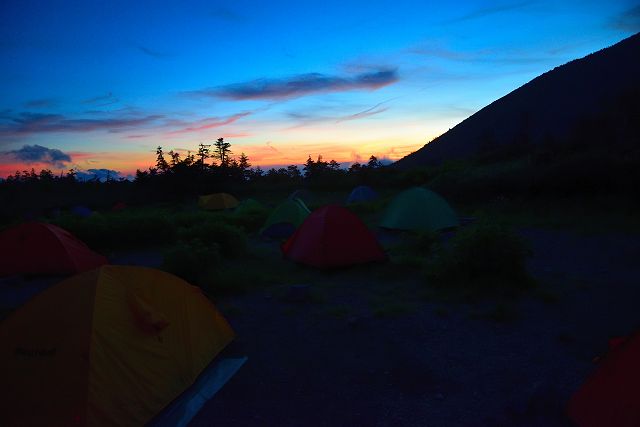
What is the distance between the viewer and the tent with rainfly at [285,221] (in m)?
13.7

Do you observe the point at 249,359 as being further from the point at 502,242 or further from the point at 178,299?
the point at 502,242

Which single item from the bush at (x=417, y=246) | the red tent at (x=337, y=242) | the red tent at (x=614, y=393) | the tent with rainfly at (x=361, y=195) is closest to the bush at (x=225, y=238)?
the red tent at (x=337, y=242)

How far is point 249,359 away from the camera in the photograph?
16.1 feet

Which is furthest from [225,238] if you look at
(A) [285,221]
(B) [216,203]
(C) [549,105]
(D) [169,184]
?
(C) [549,105]

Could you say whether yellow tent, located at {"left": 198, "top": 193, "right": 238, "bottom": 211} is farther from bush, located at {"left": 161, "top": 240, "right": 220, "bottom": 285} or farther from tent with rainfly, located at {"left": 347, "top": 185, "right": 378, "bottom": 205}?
bush, located at {"left": 161, "top": 240, "right": 220, "bottom": 285}

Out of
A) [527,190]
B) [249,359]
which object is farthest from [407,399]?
[527,190]

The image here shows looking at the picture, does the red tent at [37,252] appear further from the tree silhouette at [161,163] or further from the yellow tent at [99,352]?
the tree silhouette at [161,163]

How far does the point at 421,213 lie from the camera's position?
42.8ft

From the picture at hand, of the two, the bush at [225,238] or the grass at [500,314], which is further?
the bush at [225,238]

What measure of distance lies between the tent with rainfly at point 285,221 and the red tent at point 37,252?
18.8ft

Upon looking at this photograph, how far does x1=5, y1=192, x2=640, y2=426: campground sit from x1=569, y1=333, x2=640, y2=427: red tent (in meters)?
0.30

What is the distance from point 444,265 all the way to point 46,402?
602 cm

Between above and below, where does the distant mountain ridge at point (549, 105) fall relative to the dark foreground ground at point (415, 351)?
above

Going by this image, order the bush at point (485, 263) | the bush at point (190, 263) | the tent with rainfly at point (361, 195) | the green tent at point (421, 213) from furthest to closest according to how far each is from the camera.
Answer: the tent with rainfly at point (361, 195), the green tent at point (421, 213), the bush at point (190, 263), the bush at point (485, 263)
